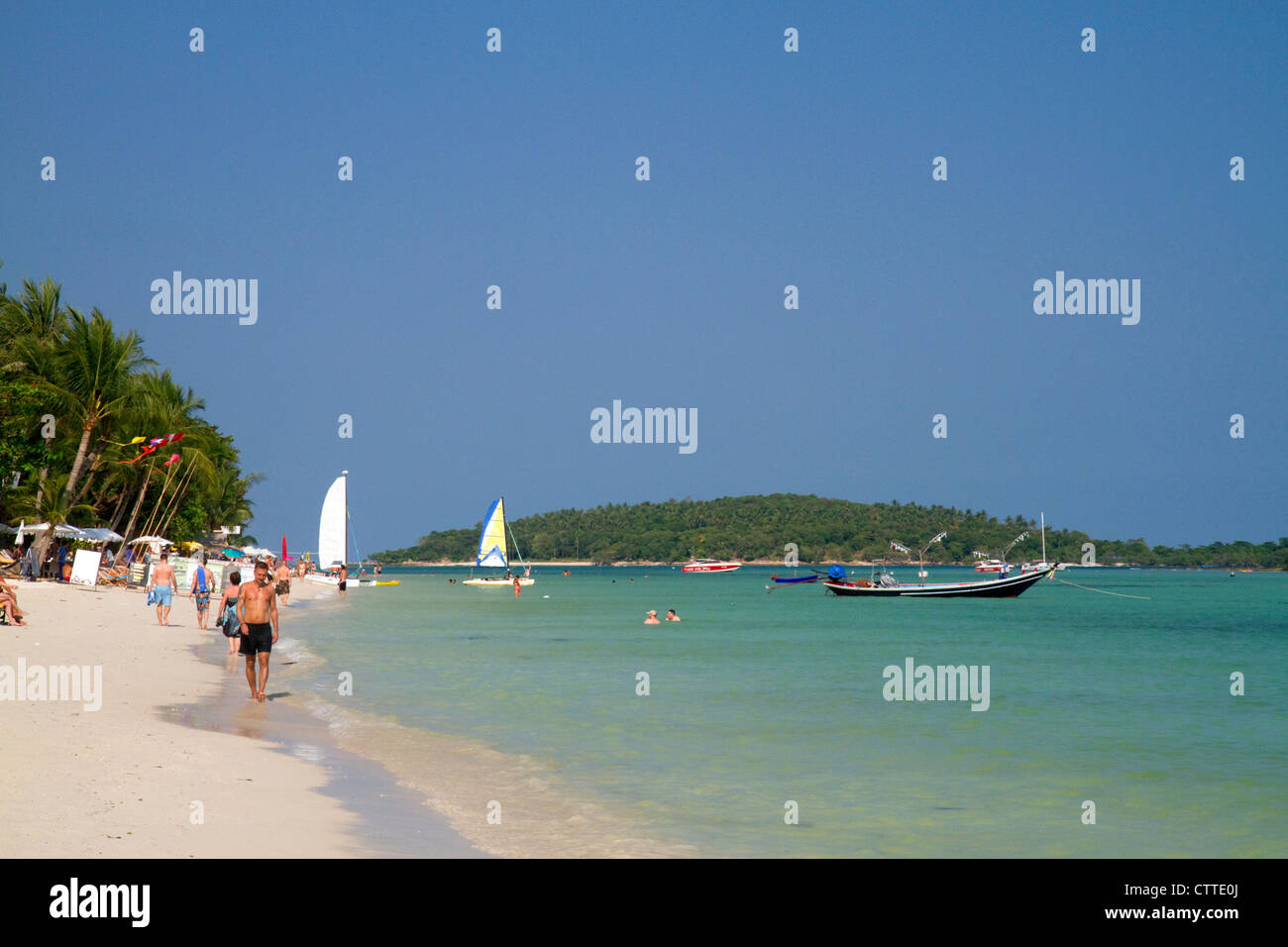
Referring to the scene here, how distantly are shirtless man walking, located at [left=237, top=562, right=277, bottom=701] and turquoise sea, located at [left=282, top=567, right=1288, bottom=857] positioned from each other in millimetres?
1230

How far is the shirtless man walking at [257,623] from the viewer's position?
52.0 ft

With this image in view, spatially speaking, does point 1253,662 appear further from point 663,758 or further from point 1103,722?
point 663,758

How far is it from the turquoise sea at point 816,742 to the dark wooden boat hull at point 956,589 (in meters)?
35.1

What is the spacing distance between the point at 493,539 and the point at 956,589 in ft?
127

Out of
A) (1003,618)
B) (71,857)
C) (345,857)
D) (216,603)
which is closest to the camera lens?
(71,857)

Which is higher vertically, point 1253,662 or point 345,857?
point 345,857

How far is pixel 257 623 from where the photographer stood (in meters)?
16.0

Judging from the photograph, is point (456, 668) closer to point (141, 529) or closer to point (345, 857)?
point (345, 857)

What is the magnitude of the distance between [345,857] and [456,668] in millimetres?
17406

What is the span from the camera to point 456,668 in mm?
25000
